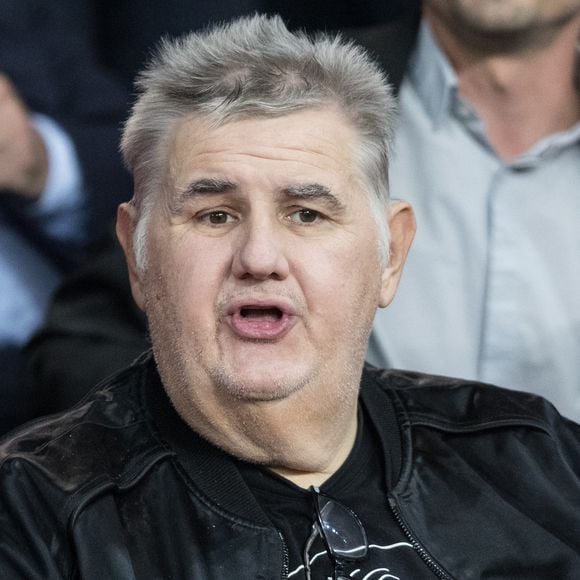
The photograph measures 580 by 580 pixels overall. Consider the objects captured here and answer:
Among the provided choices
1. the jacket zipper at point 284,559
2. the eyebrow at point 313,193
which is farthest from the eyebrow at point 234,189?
the jacket zipper at point 284,559

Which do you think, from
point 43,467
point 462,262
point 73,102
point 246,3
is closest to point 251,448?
point 43,467

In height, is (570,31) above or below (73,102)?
above

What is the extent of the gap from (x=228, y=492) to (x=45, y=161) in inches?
54.4

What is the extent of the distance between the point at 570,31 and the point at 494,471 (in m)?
1.34

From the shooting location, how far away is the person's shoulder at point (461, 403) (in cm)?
245

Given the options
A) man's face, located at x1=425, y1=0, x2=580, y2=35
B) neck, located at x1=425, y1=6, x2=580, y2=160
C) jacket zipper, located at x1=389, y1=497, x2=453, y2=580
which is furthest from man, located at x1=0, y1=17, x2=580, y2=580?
neck, located at x1=425, y1=6, x2=580, y2=160

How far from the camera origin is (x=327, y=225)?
2.21 meters

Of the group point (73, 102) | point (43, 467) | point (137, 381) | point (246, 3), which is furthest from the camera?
point (246, 3)

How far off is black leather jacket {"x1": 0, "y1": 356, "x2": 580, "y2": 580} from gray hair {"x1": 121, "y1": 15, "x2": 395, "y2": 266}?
0.31 m

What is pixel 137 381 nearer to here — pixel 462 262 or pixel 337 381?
pixel 337 381

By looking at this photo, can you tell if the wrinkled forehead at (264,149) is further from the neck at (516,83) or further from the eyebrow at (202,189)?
the neck at (516,83)

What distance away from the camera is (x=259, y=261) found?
2.08 meters

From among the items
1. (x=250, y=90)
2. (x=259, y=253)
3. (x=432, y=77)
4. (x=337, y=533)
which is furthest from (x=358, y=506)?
(x=432, y=77)

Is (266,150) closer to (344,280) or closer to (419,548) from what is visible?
(344,280)
